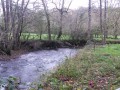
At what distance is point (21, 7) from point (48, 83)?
19.5 meters

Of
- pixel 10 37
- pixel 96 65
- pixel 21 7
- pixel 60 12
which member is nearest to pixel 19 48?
pixel 10 37

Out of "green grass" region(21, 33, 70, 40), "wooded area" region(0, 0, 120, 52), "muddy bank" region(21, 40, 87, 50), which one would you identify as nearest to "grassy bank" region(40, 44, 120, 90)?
"wooded area" region(0, 0, 120, 52)

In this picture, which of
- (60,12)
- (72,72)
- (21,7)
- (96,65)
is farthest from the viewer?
(60,12)

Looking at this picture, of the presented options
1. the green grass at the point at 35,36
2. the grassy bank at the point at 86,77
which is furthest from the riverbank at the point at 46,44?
the grassy bank at the point at 86,77

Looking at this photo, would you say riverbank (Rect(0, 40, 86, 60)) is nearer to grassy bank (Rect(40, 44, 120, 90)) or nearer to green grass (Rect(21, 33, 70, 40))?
green grass (Rect(21, 33, 70, 40))

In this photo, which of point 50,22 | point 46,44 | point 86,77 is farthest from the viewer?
point 50,22

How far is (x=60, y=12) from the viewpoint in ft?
124

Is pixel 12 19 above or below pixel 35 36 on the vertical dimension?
above

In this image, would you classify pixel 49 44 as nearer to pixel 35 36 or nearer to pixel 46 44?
pixel 46 44

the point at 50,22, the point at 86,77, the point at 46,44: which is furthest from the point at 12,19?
the point at 86,77

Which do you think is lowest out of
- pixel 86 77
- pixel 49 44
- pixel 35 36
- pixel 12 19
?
pixel 49 44

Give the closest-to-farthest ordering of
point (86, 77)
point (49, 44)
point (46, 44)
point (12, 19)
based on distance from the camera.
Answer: point (86, 77), point (12, 19), point (46, 44), point (49, 44)

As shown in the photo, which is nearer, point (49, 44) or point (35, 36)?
point (49, 44)

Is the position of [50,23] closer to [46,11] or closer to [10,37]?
[46,11]
